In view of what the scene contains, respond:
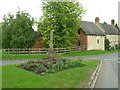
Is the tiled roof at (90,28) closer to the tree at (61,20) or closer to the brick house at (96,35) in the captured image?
the brick house at (96,35)

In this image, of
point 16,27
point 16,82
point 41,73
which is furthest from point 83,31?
point 16,82

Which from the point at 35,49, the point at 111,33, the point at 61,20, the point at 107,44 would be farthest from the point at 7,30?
the point at 111,33

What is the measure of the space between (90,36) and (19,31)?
627 inches

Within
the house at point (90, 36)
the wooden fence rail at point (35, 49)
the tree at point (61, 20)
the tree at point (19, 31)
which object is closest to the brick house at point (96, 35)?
the house at point (90, 36)

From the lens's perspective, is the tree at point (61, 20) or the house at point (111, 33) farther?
the house at point (111, 33)

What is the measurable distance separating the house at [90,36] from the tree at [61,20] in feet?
20.4

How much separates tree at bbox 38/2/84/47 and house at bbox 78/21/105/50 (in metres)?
6.21

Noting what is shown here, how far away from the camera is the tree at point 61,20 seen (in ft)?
161

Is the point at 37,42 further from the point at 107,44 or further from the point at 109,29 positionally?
the point at 109,29

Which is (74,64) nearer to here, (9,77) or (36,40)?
(9,77)

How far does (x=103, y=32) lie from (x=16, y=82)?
53.2m

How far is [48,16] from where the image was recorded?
50250 millimetres

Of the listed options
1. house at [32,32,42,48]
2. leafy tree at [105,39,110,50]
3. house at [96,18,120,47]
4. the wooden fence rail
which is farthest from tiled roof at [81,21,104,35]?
house at [32,32,42,48]

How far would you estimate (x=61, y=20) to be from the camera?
4916 centimetres
